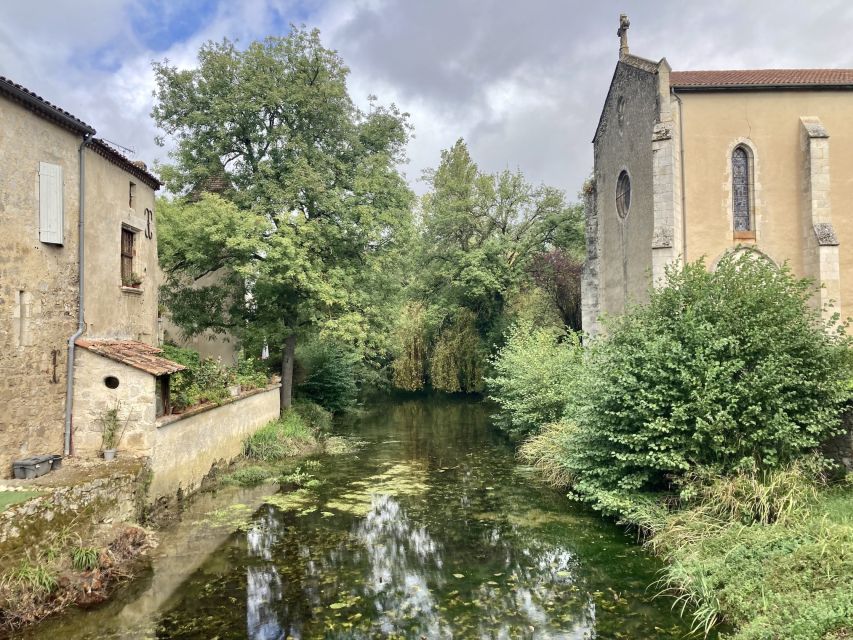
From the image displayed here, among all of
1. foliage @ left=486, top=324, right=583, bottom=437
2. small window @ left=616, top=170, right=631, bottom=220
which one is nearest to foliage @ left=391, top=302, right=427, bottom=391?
foliage @ left=486, top=324, right=583, bottom=437

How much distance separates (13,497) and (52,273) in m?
4.07

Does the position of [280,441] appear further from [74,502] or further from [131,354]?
[74,502]

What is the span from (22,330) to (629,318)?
36.4ft

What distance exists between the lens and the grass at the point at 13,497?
7.29 meters

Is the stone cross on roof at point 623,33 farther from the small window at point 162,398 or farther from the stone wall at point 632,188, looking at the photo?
the small window at point 162,398

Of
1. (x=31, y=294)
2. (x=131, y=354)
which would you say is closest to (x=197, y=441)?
(x=131, y=354)

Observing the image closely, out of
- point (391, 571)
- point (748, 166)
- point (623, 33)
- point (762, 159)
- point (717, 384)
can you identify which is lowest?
point (391, 571)

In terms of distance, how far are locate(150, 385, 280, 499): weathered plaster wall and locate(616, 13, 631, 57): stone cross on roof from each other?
17.1 metres

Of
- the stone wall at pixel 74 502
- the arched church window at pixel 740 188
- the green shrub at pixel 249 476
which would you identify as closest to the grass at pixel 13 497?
the stone wall at pixel 74 502

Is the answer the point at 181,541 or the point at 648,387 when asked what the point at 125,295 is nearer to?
the point at 181,541

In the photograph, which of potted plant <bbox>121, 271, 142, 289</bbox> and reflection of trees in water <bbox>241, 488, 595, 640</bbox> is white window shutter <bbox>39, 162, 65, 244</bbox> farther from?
reflection of trees in water <bbox>241, 488, 595, 640</bbox>

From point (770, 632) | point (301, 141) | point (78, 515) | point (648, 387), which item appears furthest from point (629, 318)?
point (301, 141)

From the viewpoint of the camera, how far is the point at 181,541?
30.9ft

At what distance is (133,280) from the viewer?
12.8 m
